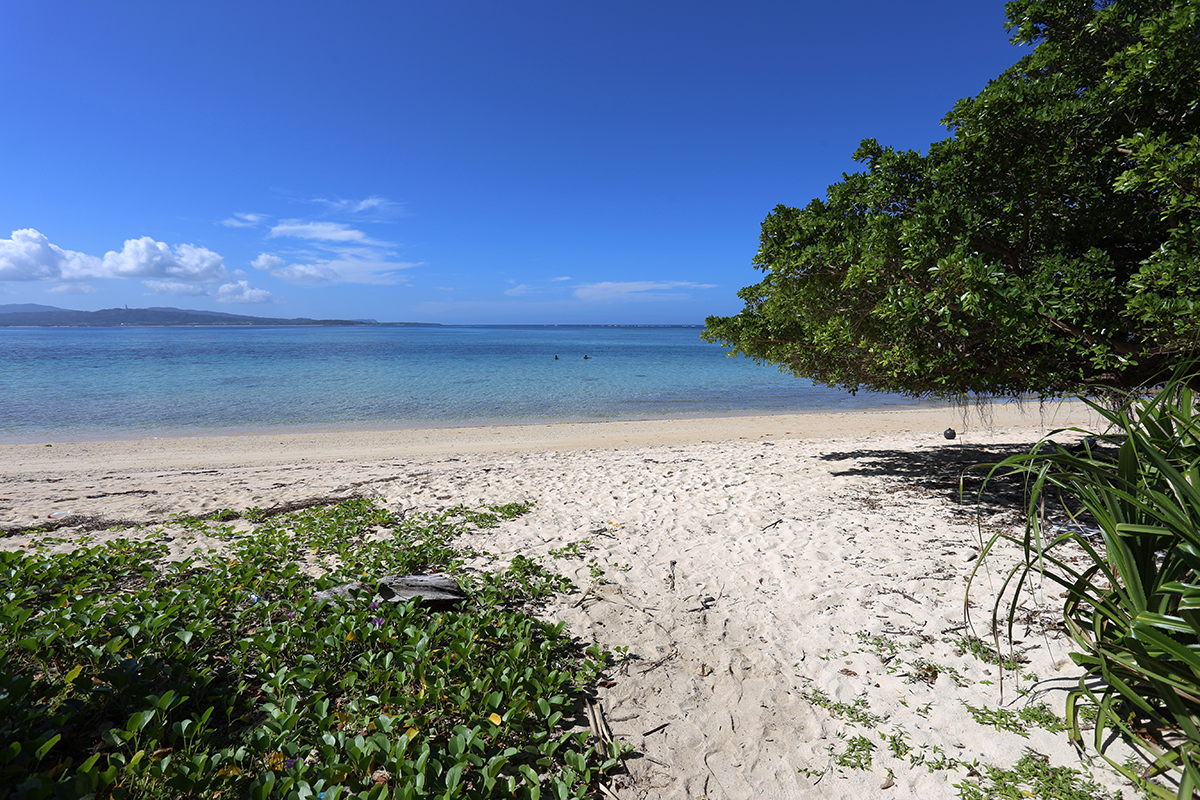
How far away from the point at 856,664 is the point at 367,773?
3.14m

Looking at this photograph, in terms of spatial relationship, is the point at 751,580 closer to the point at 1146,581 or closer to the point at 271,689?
the point at 1146,581

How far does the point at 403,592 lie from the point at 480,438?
12874mm

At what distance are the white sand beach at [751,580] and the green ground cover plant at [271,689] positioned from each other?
20.0 inches

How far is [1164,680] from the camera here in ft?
7.20

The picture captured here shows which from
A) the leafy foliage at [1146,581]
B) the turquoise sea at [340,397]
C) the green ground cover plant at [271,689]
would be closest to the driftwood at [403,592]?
the green ground cover plant at [271,689]

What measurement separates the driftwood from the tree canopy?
18.4 ft

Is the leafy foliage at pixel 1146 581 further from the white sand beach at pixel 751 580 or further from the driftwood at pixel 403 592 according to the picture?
the driftwood at pixel 403 592

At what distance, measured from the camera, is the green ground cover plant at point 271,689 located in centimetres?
240

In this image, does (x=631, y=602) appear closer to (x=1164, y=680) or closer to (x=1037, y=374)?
(x=1164, y=680)

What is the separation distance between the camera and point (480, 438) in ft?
55.6

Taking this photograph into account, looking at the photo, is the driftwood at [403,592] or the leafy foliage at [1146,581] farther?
the driftwood at [403,592]

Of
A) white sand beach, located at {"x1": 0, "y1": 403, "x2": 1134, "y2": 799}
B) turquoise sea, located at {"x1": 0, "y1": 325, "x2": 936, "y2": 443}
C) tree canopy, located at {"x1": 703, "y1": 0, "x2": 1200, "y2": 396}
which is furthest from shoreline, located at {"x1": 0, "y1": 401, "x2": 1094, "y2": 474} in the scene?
tree canopy, located at {"x1": 703, "y1": 0, "x2": 1200, "y2": 396}

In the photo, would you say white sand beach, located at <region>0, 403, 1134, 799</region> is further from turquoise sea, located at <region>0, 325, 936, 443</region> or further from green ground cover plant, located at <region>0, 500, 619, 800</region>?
turquoise sea, located at <region>0, 325, 936, 443</region>

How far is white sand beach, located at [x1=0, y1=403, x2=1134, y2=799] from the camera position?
2.88 m
